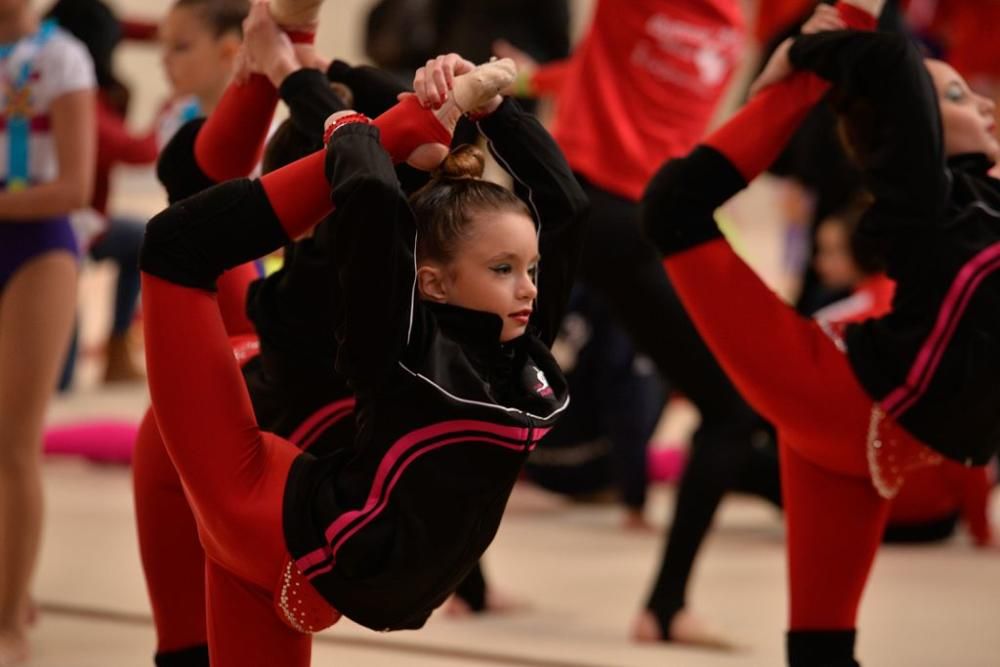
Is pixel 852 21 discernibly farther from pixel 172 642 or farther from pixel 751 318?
pixel 172 642

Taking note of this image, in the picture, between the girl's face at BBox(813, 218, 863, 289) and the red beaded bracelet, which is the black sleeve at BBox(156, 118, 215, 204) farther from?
the girl's face at BBox(813, 218, 863, 289)

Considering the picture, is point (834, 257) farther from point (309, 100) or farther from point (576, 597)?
point (309, 100)

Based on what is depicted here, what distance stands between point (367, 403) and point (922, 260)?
942 mm

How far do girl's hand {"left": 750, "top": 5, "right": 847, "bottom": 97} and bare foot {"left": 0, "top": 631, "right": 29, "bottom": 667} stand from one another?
1.82 metres

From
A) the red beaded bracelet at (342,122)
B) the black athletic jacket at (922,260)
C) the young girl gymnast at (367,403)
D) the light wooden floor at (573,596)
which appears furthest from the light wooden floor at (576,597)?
the red beaded bracelet at (342,122)

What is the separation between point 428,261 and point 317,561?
1.44ft

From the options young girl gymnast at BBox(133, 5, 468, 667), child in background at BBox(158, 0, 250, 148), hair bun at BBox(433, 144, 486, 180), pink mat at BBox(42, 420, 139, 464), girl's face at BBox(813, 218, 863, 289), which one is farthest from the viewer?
pink mat at BBox(42, 420, 139, 464)

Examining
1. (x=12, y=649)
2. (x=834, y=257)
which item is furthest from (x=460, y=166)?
(x=834, y=257)

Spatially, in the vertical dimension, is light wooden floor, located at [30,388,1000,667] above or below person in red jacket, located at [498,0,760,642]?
below

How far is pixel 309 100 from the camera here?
7.30ft

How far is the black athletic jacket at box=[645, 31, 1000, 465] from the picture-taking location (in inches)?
91.4

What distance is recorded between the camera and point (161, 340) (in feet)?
6.64

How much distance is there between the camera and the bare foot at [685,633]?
3219mm

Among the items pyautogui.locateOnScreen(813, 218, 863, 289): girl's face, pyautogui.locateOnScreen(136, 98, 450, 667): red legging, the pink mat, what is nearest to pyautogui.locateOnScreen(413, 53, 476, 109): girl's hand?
pyautogui.locateOnScreen(136, 98, 450, 667): red legging
